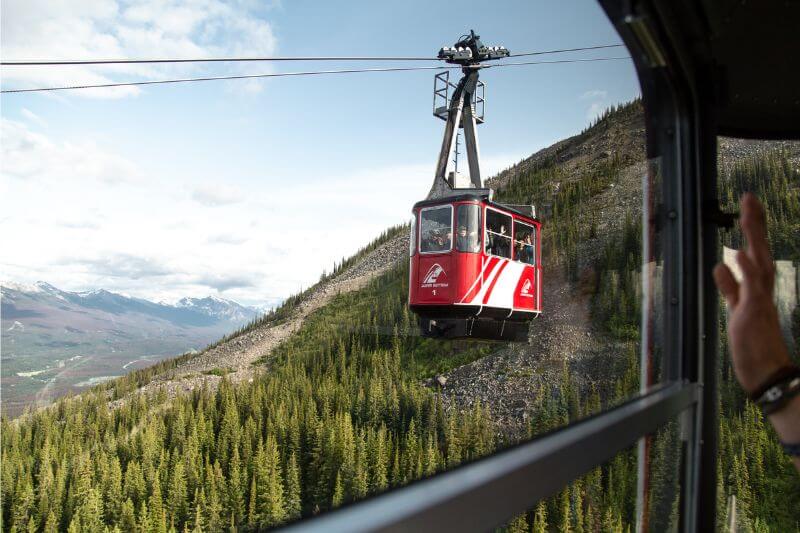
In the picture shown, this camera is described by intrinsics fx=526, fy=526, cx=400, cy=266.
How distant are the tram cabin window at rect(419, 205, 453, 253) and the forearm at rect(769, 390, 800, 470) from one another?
607 centimetres

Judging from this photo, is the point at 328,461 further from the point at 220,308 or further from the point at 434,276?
the point at 220,308

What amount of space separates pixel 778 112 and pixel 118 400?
3.31 meters

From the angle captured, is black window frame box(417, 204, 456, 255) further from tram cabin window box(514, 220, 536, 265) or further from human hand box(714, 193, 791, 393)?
human hand box(714, 193, 791, 393)

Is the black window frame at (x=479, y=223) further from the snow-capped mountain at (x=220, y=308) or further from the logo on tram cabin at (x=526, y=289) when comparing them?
the snow-capped mountain at (x=220, y=308)

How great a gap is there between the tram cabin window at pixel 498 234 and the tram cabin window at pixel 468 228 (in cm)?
22

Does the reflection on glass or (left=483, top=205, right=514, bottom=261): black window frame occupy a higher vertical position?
(left=483, top=205, right=514, bottom=261): black window frame

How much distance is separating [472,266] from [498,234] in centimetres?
84

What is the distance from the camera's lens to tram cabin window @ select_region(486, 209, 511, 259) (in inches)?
276

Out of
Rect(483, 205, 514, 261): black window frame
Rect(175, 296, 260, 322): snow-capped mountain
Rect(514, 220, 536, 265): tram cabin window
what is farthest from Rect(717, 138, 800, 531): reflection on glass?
Rect(175, 296, 260, 322): snow-capped mountain

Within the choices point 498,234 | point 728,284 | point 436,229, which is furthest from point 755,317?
point 498,234

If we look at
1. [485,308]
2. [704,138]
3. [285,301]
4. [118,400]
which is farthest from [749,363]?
[285,301]

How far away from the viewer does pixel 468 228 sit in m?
6.77

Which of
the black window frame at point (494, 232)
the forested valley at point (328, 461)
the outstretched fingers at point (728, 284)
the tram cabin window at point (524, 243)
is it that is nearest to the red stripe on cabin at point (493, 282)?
the black window frame at point (494, 232)

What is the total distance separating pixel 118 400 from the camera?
2914 millimetres
